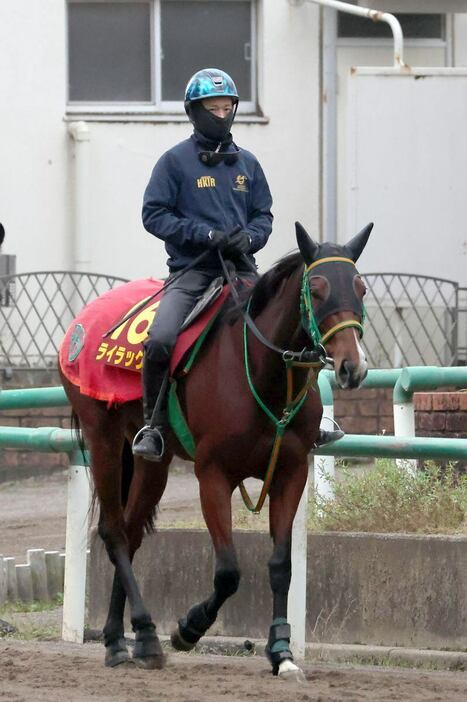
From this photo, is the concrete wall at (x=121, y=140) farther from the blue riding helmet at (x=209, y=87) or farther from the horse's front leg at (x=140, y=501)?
the blue riding helmet at (x=209, y=87)

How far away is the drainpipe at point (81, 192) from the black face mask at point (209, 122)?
7.86 metres

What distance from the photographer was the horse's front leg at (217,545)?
6871 millimetres

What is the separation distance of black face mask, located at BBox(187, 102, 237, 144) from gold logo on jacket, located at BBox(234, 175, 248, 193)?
20 centimetres

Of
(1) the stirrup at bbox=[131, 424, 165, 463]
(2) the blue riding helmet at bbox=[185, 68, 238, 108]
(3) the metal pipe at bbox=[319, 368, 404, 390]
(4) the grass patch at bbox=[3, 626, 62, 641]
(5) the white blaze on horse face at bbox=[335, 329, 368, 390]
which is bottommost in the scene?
(4) the grass patch at bbox=[3, 626, 62, 641]

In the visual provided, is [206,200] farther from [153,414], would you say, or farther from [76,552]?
[76,552]

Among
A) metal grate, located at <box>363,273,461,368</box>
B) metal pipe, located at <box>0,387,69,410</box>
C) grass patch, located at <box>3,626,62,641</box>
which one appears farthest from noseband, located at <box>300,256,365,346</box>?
metal grate, located at <box>363,273,461,368</box>

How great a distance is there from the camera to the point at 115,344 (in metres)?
7.84

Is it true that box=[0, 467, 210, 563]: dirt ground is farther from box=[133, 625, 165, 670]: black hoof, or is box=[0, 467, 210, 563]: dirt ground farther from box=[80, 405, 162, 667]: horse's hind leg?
box=[133, 625, 165, 670]: black hoof

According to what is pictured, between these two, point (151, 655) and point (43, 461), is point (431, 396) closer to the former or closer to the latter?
point (151, 655)

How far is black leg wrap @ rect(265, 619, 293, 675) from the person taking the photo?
6750 mm

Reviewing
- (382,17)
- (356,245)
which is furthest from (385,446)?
(382,17)

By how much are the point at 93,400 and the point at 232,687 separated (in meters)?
2.03

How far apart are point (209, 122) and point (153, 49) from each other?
28.2ft

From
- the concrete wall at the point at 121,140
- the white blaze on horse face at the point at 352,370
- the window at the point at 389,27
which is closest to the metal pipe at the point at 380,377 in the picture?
the white blaze on horse face at the point at 352,370
